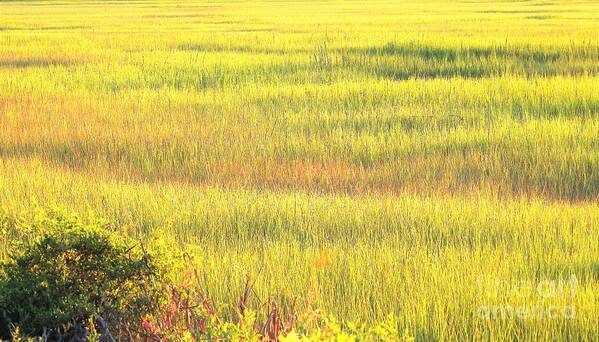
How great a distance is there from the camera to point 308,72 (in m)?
14.2

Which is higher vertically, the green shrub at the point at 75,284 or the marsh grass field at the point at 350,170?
the green shrub at the point at 75,284

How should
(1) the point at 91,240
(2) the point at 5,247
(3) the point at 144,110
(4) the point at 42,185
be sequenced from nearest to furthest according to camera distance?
(1) the point at 91,240 → (2) the point at 5,247 → (4) the point at 42,185 → (3) the point at 144,110

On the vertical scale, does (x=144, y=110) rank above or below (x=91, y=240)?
below

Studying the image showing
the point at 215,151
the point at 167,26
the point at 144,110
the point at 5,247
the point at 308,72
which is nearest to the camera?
the point at 5,247

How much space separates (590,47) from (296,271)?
41.1 feet

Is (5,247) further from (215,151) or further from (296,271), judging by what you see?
(215,151)

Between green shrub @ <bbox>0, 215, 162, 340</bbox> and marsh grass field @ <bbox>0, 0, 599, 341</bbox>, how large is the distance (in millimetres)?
194

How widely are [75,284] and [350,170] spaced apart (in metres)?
4.20

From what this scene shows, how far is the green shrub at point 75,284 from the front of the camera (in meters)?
3.52

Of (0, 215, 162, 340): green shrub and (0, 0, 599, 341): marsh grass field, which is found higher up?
(0, 215, 162, 340): green shrub

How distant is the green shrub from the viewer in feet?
11.5

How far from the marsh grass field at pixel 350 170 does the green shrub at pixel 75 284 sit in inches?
7.7

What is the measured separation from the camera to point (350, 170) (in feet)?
24.8

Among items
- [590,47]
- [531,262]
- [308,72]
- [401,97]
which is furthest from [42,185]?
[590,47]
